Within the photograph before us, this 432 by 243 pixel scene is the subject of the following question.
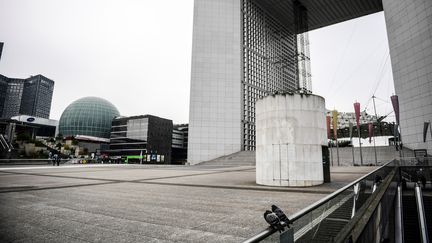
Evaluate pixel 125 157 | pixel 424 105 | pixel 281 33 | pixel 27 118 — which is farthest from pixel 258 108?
pixel 27 118

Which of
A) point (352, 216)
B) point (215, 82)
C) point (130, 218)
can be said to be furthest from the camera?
point (215, 82)

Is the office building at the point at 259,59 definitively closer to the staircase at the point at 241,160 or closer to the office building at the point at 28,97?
the staircase at the point at 241,160

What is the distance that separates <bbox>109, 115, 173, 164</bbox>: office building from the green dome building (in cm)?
957

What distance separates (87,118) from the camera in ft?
323

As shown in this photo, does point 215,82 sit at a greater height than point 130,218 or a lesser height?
greater

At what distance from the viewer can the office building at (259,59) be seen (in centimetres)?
3500

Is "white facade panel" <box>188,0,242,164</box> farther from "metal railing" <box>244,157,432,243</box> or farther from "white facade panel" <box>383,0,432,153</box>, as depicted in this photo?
→ "metal railing" <box>244,157,432,243</box>

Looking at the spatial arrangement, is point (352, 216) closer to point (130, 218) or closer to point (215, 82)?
point (130, 218)

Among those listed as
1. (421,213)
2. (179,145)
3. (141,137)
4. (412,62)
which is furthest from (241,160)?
(179,145)

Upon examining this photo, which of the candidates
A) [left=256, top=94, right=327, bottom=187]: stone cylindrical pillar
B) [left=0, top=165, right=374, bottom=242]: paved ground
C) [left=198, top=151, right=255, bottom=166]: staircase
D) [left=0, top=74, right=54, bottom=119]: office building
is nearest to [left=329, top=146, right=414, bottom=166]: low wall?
[left=198, top=151, right=255, bottom=166]: staircase

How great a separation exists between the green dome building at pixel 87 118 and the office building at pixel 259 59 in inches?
2457

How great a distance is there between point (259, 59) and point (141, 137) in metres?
50.4

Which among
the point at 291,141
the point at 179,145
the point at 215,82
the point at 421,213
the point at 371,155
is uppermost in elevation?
the point at 215,82

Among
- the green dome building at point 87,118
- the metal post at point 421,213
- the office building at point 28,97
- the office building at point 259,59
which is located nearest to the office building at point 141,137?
the green dome building at point 87,118
